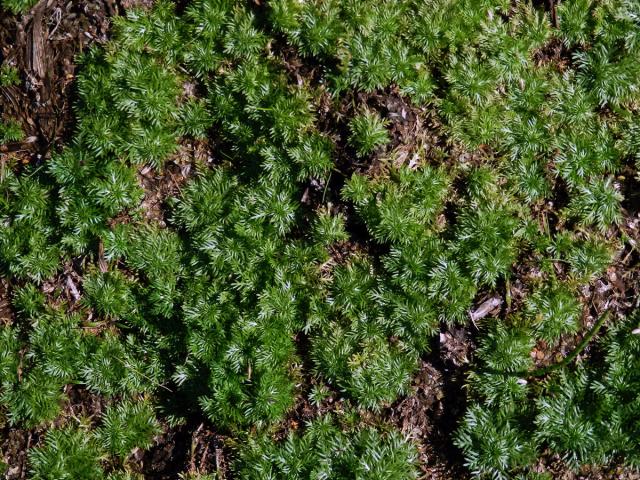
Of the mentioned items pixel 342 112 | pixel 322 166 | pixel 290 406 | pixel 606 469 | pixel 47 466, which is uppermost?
pixel 342 112

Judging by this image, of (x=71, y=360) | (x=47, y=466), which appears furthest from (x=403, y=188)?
(x=47, y=466)

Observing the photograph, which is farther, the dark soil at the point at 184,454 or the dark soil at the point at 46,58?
the dark soil at the point at 46,58

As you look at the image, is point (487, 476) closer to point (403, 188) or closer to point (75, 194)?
point (403, 188)

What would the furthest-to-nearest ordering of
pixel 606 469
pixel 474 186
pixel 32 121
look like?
pixel 32 121 → pixel 474 186 → pixel 606 469

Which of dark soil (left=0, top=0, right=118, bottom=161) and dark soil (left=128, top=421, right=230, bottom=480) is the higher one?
dark soil (left=0, top=0, right=118, bottom=161)

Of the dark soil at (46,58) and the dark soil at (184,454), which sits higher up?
the dark soil at (46,58)

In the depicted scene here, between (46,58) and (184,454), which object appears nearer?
(184,454)

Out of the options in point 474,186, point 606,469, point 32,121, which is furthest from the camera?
point 32,121

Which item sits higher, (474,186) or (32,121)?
(474,186)

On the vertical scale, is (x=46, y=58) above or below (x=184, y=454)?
above

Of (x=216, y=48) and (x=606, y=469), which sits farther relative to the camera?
(x=216, y=48)

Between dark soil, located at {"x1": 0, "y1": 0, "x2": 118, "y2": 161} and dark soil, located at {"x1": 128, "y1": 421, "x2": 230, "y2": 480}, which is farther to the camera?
dark soil, located at {"x1": 0, "y1": 0, "x2": 118, "y2": 161}
